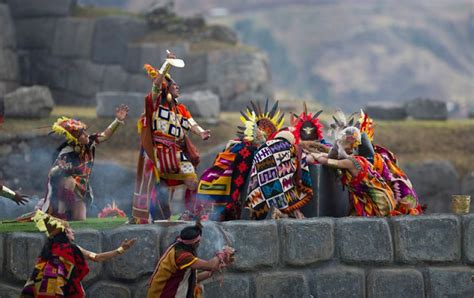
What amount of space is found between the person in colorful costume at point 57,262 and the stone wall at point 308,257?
702mm

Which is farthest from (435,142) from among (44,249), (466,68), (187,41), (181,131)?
(466,68)

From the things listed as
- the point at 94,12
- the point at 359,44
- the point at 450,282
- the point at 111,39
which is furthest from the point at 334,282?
the point at 359,44

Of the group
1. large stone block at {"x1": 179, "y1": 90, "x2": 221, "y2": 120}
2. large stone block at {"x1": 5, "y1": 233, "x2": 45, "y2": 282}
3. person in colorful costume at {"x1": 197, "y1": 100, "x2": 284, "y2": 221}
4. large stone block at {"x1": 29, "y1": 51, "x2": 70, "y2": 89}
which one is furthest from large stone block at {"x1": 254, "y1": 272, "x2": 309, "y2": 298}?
large stone block at {"x1": 29, "y1": 51, "x2": 70, "y2": 89}

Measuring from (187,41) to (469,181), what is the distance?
7038mm

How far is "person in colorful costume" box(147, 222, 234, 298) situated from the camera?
938 cm

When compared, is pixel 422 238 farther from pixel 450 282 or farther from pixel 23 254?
pixel 23 254

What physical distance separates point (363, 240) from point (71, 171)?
3.01m

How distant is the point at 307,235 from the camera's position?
1062 cm

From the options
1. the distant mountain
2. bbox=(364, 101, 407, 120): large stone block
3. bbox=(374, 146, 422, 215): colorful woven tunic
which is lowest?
bbox=(374, 146, 422, 215): colorful woven tunic

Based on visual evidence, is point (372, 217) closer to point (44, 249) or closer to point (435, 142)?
point (44, 249)

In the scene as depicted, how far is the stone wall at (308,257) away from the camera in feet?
33.6

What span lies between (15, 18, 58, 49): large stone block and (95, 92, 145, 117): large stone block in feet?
15.3

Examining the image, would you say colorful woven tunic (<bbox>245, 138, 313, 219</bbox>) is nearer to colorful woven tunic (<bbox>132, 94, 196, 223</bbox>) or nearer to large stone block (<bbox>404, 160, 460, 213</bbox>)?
colorful woven tunic (<bbox>132, 94, 196, 223</bbox>)

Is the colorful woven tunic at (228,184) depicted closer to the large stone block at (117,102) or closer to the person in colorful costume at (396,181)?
the person in colorful costume at (396,181)
